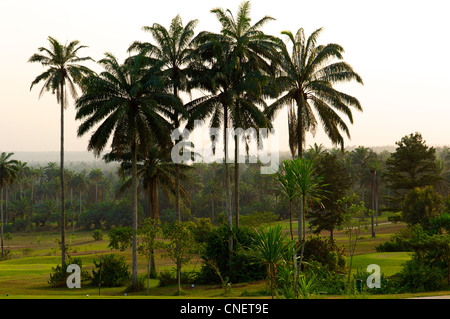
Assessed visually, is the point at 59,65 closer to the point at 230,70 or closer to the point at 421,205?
the point at 230,70

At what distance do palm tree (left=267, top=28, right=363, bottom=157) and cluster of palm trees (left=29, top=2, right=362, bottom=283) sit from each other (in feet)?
0.28

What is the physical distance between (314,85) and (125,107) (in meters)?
16.3

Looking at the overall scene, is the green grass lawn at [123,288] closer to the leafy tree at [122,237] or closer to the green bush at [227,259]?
the green bush at [227,259]

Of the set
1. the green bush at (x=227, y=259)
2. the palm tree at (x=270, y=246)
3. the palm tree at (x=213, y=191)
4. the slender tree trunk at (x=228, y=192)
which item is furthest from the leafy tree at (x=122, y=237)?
the palm tree at (x=213, y=191)

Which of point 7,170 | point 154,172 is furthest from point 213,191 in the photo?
point 154,172

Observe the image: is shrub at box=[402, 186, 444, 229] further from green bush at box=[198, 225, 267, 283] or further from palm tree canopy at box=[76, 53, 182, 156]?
palm tree canopy at box=[76, 53, 182, 156]

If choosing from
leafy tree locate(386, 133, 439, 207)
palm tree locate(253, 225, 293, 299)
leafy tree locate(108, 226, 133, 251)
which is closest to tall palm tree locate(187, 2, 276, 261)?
leafy tree locate(108, 226, 133, 251)

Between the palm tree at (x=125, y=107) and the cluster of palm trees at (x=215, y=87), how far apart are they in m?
0.08

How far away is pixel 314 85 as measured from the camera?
38531 mm

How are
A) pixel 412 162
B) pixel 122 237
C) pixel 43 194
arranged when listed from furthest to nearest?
pixel 43 194 → pixel 412 162 → pixel 122 237

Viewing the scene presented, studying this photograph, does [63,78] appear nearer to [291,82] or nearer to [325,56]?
[291,82]
